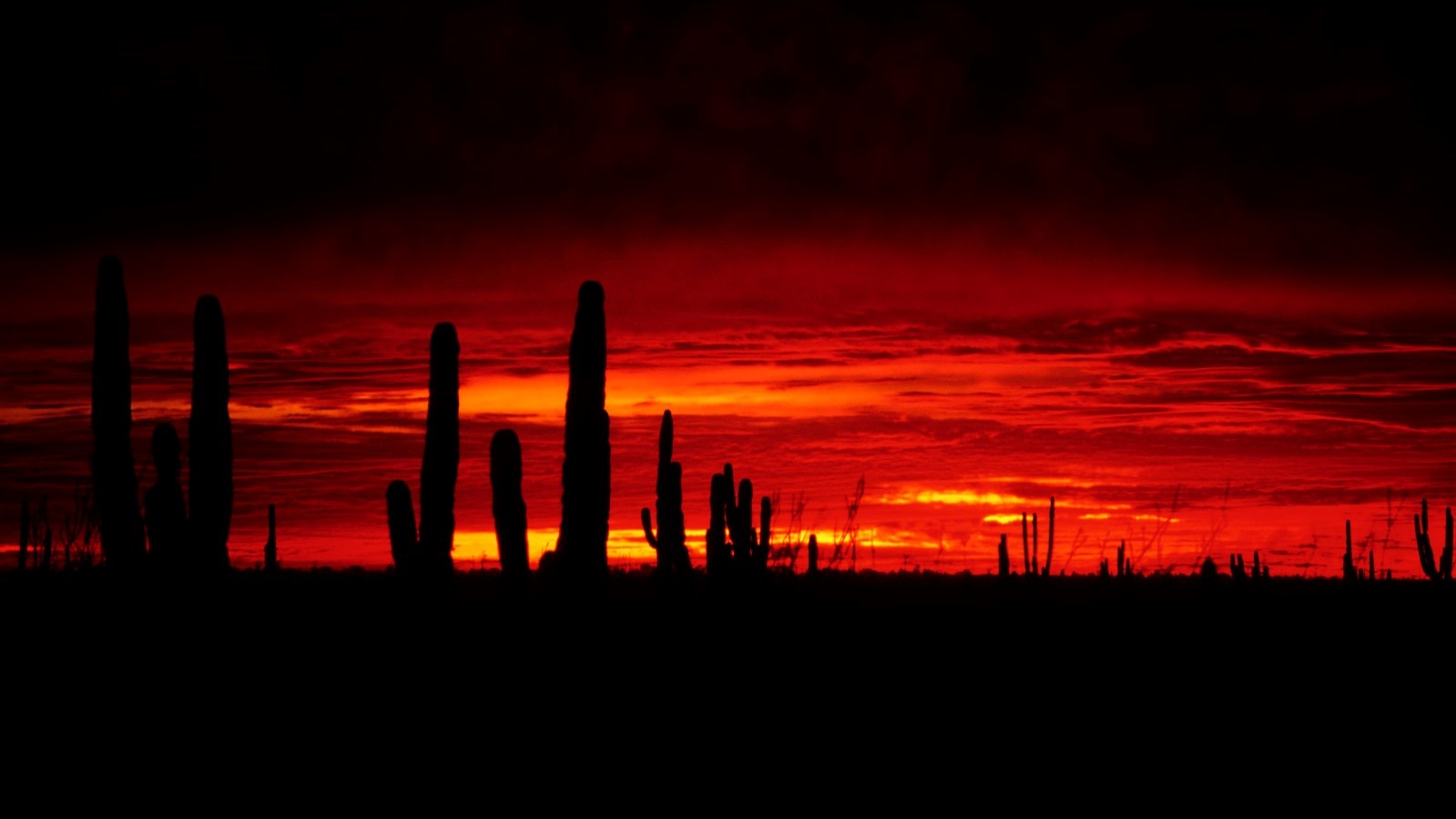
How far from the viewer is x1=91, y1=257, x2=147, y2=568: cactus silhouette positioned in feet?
59.9

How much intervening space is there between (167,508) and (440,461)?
3.77m

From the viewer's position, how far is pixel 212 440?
17844 mm

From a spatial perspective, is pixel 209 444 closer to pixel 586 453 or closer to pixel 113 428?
pixel 113 428

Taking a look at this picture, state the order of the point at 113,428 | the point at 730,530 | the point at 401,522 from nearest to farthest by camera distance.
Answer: the point at 113,428, the point at 401,522, the point at 730,530

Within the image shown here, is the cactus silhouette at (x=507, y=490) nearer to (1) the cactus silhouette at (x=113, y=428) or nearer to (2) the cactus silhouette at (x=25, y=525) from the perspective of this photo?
(1) the cactus silhouette at (x=113, y=428)

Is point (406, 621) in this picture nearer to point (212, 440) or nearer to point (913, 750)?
point (212, 440)

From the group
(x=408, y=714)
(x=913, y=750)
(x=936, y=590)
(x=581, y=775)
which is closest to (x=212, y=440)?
(x=408, y=714)

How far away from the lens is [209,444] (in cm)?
1781

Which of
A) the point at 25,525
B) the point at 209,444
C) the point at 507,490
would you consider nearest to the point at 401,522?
the point at 507,490

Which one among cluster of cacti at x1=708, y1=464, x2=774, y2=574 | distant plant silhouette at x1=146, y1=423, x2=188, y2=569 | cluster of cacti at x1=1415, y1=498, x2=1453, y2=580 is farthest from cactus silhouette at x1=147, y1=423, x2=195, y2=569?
cluster of cacti at x1=1415, y1=498, x2=1453, y2=580

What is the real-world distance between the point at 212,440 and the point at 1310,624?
15.2 metres

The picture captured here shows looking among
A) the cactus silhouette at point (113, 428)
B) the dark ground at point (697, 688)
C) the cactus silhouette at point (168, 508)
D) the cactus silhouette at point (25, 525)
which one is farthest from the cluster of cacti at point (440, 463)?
the cactus silhouette at point (25, 525)

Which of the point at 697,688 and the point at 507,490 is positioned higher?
the point at 507,490

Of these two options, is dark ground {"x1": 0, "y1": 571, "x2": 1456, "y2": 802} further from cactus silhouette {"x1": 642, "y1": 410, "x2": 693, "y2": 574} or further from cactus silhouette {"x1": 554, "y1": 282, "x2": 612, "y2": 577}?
cactus silhouette {"x1": 642, "y1": 410, "x2": 693, "y2": 574}
